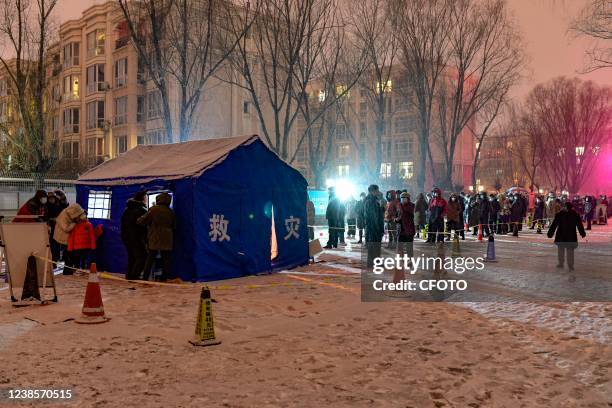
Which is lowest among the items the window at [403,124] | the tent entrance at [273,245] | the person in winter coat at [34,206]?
the tent entrance at [273,245]

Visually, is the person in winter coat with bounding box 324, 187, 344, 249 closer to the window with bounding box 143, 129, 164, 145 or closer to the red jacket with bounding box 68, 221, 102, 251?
the red jacket with bounding box 68, 221, 102, 251

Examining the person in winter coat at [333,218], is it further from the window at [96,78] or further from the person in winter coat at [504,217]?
the window at [96,78]

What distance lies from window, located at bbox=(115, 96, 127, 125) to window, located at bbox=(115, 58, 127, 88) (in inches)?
44.5

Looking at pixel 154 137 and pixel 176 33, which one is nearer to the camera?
pixel 176 33

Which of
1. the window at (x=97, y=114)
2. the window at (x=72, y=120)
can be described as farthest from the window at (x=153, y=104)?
the window at (x=72, y=120)

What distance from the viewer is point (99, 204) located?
1288 centimetres

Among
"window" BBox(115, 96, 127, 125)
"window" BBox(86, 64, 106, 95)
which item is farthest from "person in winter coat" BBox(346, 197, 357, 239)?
"window" BBox(86, 64, 106, 95)

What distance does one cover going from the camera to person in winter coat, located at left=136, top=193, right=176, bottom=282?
10.2m

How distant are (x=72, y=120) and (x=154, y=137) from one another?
10934 mm

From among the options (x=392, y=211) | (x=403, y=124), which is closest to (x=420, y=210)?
(x=392, y=211)

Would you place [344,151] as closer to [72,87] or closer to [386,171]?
[386,171]

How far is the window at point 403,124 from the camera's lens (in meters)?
58.4

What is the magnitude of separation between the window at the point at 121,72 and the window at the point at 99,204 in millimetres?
28850

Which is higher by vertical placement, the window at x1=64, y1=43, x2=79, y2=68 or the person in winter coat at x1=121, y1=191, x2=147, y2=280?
the window at x1=64, y1=43, x2=79, y2=68
